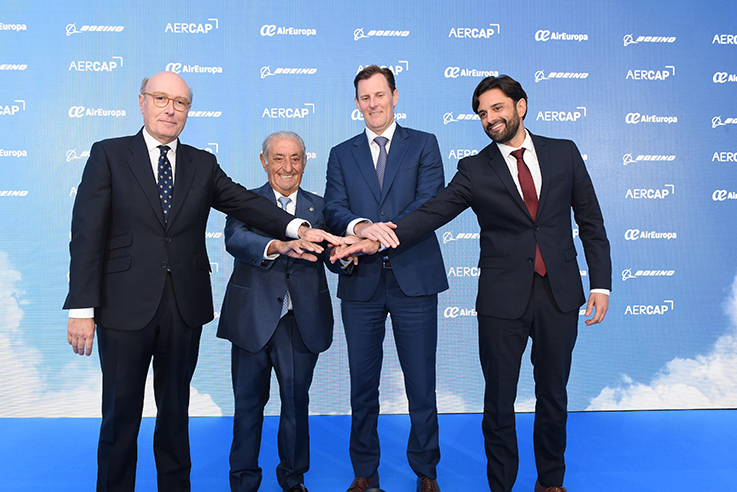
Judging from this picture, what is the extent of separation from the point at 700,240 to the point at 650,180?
24.1 inches

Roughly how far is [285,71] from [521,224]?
2.37 metres

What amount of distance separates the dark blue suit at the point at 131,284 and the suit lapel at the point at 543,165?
5.10ft

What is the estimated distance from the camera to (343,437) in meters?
3.37

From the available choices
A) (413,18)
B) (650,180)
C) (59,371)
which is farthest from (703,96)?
(59,371)

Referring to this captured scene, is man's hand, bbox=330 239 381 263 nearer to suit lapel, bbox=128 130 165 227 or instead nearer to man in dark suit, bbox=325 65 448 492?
man in dark suit, bbox=325 65 448 492

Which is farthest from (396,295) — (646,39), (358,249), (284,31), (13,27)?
(13,27)

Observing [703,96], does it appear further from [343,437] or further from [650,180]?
[343,437]

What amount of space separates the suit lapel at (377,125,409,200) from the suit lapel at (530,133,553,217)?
64 cm

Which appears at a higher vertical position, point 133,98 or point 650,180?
point 133,98

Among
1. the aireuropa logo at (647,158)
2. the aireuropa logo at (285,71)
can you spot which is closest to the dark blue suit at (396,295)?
the aireuropa logo at (285,71)

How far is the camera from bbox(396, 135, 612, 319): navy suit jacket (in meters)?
2.25

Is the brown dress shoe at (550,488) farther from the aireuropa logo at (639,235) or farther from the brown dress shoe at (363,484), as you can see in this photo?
the aireuropa logo at (639,235)

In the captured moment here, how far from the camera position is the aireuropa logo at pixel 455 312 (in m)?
3.88

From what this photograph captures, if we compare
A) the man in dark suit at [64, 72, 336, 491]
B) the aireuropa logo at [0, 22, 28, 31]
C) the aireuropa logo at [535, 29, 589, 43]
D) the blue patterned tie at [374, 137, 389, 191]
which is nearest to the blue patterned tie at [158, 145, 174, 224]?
the man in dark suit at [64, 72, 336, 491]
